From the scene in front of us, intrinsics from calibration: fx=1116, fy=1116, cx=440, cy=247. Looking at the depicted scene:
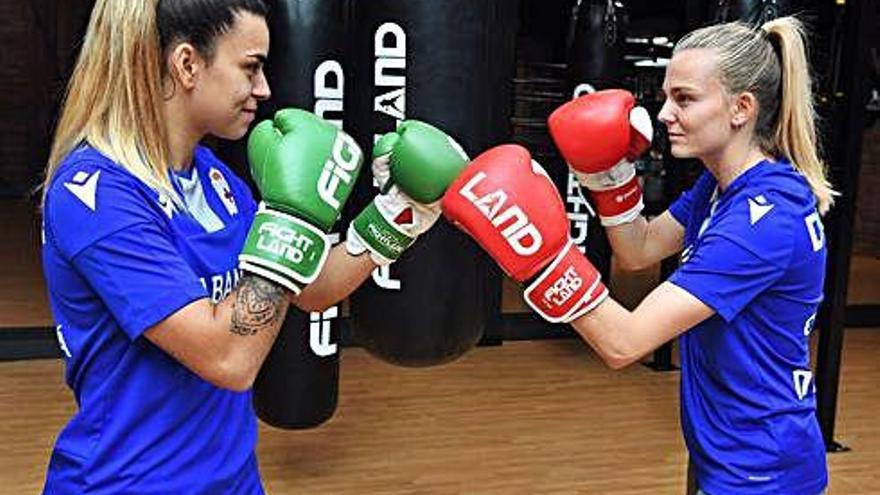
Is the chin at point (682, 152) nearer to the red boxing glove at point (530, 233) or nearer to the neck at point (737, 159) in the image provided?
the neck at point (737, 159)

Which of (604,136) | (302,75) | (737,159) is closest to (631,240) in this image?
(604,136)

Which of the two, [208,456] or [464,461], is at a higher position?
[208,456]

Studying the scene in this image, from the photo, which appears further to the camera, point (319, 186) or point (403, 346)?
point (403, 346)

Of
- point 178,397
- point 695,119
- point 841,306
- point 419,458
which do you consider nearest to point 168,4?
point 178,397

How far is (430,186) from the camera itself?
1.48 m

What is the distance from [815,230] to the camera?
5.02 ft

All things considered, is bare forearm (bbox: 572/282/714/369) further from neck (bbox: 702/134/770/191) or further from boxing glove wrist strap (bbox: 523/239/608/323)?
neck (bbox: 702/134/770/191)

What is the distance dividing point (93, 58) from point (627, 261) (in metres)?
1.04

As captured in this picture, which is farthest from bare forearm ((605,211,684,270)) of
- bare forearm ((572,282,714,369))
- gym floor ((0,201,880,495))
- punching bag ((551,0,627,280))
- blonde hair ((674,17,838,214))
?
punching bag ((551,0,627,280))

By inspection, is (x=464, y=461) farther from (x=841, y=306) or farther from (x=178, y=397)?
(x=178, y=397)

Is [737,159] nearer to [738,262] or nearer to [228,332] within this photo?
[738,262]

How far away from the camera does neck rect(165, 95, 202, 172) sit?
4.14ft

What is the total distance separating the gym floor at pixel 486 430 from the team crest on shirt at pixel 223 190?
67.1 inches

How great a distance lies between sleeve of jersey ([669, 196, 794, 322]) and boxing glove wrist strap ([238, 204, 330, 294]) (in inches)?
20.5
